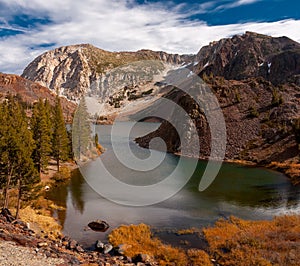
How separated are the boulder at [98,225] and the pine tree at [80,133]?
4146cm

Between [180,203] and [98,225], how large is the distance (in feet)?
48.9

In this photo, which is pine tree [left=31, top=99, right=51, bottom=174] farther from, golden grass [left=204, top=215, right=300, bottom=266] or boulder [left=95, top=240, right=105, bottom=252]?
golden grass [left=204, top=215, right=300, bottom=266]

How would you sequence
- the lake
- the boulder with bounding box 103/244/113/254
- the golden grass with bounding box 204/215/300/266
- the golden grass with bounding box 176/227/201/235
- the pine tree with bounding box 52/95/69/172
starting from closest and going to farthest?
the golden grass with bounding box 204/215/300/266
the boulder with bounding box 103/244/113/254
the golden grass with bounding box 176/227/201/235
the lake
the pine tree with bounding box 52/95/69/172

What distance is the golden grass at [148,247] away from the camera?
27.9 metres

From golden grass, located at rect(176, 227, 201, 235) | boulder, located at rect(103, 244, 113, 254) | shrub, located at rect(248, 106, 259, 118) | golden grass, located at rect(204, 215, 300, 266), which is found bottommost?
boulder, located at rect(103, 244, 113, 254)

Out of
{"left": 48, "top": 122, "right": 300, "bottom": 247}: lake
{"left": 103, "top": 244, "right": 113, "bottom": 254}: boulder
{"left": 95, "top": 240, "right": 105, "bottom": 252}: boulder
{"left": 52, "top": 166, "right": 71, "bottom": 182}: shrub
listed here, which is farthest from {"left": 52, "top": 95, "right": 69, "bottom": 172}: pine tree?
{"left": 103, "top": 244, "right": 113, "bottom": 254}: boulder

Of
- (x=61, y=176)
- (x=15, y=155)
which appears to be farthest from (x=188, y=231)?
(x=61, y=176)

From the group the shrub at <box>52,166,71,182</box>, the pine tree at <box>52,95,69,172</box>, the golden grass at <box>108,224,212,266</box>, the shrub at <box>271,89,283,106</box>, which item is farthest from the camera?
the shrub at <box>271,89,283,106</box>

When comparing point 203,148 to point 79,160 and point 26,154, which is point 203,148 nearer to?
point 79,160

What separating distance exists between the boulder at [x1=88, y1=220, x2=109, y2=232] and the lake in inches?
29.9

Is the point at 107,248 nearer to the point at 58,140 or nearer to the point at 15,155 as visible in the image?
the point at 15,155

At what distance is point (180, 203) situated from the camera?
47000 millimetres

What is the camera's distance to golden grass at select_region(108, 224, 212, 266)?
2788cm

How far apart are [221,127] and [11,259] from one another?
270 feet
